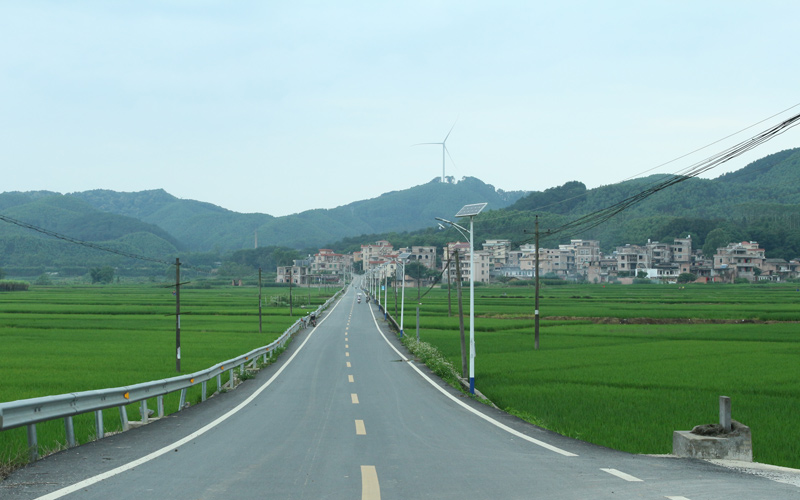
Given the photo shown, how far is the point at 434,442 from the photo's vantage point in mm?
12633

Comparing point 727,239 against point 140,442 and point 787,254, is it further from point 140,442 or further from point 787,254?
point 140,442

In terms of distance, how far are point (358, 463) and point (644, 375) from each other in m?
19.2

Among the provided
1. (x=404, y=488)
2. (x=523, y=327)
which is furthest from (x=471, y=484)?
(x=523, y=327)

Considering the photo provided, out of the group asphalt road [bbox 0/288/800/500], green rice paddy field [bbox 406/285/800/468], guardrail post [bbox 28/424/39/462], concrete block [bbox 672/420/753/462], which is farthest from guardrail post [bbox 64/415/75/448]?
concrete block [bbox 672/420/753/462]

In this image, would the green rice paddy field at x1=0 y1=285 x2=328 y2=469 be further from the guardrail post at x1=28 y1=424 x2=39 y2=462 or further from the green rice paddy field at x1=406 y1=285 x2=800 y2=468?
the green rice paddy field at x1=406 y1=285 x2=800 y2=468

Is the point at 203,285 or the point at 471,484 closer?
the point at 471,484

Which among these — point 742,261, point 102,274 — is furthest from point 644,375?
point 102,274

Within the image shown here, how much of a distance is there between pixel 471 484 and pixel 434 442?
376 cm

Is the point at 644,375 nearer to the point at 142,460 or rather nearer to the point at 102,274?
the point at 142,460

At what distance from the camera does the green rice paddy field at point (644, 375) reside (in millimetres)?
15378

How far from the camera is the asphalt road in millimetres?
8375

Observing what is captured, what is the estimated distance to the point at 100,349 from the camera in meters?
38.4

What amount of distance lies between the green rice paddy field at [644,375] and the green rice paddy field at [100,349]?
10507 millimetres

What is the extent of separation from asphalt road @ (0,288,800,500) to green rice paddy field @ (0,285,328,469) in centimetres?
163
